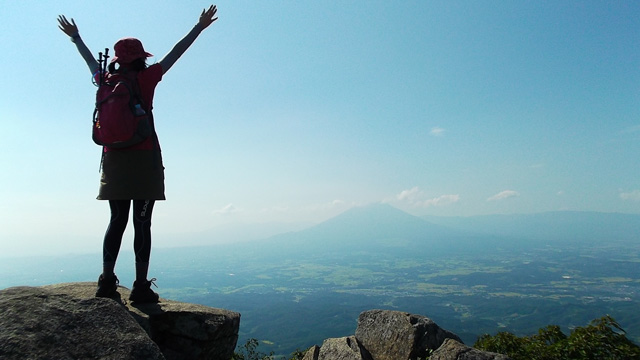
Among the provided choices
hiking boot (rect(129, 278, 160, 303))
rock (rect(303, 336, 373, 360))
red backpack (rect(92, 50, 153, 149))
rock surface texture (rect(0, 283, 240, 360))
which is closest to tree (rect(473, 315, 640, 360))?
rock (rect(303, 336, 373, 360))

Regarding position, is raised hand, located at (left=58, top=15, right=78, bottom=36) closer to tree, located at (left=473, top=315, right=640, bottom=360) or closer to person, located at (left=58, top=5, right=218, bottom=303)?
person, located at (left=58, top=5, right=218, bottom=303)

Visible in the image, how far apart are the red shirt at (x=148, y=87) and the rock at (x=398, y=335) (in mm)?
6229

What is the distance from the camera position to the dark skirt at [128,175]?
5328mm

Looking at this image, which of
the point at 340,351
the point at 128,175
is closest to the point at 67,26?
the point at 128,175

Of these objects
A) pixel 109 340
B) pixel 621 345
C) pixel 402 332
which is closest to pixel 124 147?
pixel 109 340

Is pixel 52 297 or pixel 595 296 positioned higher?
pixel 52 297

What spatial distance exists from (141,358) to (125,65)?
4449mm

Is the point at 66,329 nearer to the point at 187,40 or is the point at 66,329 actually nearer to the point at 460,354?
the point at 187,40

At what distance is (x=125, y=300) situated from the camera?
5.71 meters

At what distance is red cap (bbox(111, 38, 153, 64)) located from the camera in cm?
546

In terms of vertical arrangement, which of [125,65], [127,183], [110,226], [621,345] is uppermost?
[125,65]

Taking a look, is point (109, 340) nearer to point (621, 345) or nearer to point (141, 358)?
point (141, 358)

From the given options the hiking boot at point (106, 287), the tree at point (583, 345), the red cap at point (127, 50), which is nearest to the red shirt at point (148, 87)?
the red cap at point (127, 50)

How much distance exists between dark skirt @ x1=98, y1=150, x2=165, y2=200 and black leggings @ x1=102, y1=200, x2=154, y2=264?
0.63ft
